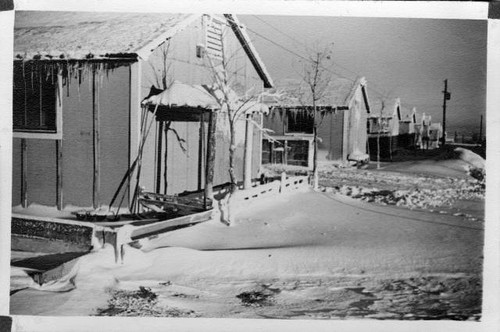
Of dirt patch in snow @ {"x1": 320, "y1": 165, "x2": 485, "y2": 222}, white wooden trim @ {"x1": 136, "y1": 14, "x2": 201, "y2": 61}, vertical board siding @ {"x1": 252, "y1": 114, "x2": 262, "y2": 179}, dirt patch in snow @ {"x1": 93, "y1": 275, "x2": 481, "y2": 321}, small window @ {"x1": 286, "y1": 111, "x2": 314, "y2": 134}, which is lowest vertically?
dirt patch in snow @ {"x1": 93, "y1": 275, "x2": 481, "y2": 321}

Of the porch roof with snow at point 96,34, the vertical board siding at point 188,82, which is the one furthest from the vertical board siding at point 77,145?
the vertical board siding at point 188,82

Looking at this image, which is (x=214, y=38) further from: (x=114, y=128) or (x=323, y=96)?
(x=114, y=128)

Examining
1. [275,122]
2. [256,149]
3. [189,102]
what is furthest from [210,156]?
[275,122]

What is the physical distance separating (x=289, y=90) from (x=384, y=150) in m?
1.36

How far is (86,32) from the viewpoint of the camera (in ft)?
18.5

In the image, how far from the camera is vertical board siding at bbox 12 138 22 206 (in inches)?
215

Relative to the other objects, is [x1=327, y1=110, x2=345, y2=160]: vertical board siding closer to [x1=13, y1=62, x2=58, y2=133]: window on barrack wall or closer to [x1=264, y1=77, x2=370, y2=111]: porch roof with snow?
[x1=264, y1=77, x2=370, y2=111]: porch roof with snow

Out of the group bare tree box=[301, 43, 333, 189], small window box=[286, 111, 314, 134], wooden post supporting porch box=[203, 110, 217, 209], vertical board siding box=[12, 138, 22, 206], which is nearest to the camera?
vertical board siding box=[12, 138, 22, 206]

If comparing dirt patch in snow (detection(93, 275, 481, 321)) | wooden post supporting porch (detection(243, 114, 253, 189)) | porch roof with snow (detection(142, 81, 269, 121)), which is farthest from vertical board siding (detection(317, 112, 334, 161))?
dirt patch in snow (detection(93, 275, 481, 321))

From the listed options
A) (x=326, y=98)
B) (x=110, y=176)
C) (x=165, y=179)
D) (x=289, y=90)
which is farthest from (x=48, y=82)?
(x=326, y=98)

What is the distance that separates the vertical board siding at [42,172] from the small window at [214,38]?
208 centimetres

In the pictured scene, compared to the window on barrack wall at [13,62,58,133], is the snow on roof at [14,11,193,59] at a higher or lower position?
higher

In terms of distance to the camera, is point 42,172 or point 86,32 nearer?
point 86,32

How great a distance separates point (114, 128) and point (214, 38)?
5.01ft
